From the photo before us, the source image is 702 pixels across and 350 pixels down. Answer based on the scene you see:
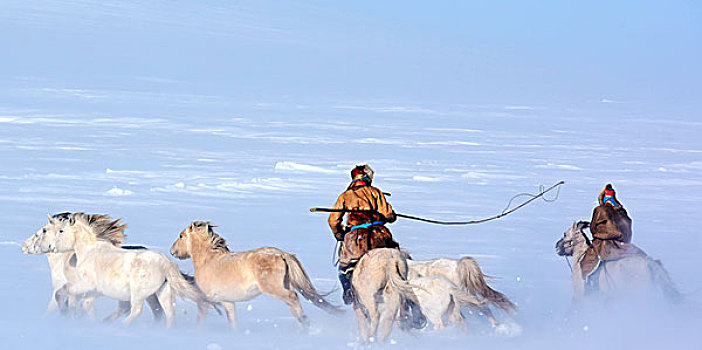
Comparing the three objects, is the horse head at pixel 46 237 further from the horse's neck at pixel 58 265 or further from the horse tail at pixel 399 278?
the horse tail at pixel 399 278

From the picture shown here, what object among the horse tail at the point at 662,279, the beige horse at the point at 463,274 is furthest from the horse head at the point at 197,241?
the horse tail at the point at 662,279

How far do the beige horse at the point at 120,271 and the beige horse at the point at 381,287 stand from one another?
1183 millimetres

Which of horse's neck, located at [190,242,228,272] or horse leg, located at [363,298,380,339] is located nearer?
horse leg, located at [363,298,380,339]

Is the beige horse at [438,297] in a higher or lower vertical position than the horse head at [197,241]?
lower

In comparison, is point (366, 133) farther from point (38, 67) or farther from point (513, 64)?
point (513, 64)

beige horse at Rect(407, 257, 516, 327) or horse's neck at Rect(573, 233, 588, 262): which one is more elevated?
horse's neck at Rect(573, 233, 588, 262)

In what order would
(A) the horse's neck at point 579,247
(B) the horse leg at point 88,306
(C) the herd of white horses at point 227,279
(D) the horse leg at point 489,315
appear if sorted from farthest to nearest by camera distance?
(A) the horse's neck at point 579,247 → (B) the horse leg at point 88,306 → (D) the horse leg at point 489,315 → (C) the herd of white horses at point 227,279

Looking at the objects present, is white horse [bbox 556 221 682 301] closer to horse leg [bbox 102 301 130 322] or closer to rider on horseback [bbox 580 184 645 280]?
rider on horseback [bbox 580 184 645 280]

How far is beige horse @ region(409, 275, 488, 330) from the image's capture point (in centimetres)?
721

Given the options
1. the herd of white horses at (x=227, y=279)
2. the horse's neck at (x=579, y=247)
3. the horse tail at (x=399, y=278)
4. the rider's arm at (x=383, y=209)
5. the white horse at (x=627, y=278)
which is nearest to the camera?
the horse tail at (x=399, y=278)

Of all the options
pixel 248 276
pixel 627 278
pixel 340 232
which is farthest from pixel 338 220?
pixel 627 278

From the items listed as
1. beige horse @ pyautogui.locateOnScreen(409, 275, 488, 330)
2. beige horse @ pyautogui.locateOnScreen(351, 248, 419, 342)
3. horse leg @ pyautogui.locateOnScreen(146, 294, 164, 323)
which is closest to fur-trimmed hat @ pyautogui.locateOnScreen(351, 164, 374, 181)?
beige horse @ pyautogui.locateOnScreen(351, 248, 419, 342)

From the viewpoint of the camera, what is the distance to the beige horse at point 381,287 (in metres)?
7.15

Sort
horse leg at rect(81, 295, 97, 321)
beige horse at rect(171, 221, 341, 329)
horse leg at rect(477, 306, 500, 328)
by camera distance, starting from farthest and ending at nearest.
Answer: horse leg at rect(81, 295, 97, 321) → horse leg at rect(477, 306, 500, 328) → beige horse at rect(171, 221, 341, 329)
